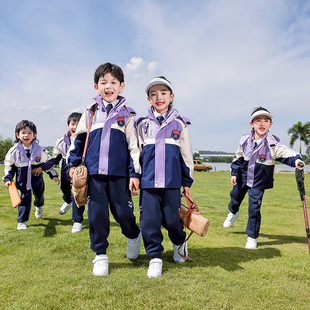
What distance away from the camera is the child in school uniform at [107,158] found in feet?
9.66

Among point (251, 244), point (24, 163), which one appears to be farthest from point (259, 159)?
point (24, 163)

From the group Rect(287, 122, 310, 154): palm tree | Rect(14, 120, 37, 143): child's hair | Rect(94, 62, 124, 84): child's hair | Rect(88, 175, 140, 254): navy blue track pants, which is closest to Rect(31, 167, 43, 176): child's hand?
Rect(14, 120, 37, 143): child's hair

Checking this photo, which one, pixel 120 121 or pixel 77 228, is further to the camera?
pixel 77 228

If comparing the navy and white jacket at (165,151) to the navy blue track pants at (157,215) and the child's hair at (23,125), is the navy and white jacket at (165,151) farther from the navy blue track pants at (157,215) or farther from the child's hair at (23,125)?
the child's hair at (23,125)

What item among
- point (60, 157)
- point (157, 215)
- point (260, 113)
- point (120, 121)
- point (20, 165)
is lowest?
point (157, 215)

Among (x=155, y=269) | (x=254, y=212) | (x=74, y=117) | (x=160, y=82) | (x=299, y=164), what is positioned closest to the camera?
(x=155, y=269)

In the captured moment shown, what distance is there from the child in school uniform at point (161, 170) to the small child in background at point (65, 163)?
6.61 feet

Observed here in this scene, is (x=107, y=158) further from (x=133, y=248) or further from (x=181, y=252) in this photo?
(x=181, y=252)

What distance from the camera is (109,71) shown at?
10.3 ft

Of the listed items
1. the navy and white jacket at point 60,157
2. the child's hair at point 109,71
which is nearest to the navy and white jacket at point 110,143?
the child's hair at point 109,71

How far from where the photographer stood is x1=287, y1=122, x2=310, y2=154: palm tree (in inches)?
1777

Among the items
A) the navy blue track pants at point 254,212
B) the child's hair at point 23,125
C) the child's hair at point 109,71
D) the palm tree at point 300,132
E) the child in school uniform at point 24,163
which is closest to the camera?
the child's hair at point 109,71

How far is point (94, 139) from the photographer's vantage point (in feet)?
9.80

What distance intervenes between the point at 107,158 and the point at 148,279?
1329 millimetres
